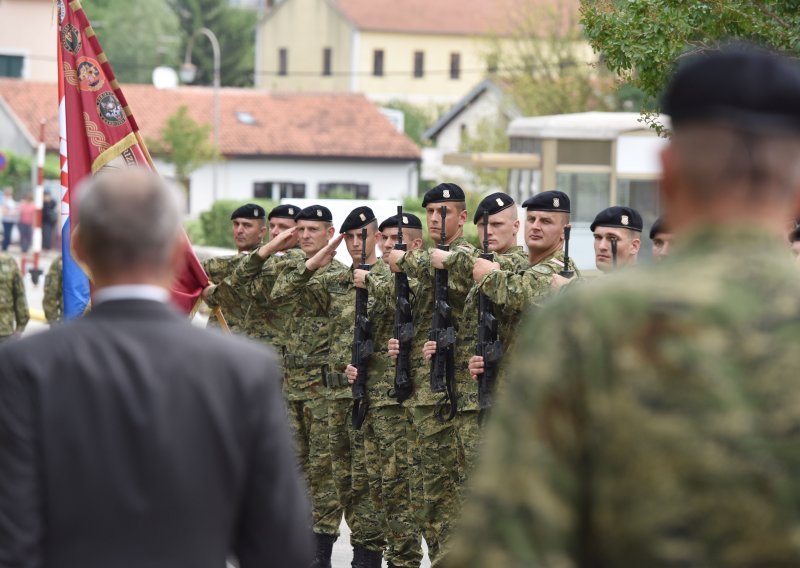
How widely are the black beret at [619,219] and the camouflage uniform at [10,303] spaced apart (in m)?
6.71

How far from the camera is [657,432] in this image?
2.39m

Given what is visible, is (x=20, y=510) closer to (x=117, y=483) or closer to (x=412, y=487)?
(x=117, y=483)

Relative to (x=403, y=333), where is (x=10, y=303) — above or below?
below

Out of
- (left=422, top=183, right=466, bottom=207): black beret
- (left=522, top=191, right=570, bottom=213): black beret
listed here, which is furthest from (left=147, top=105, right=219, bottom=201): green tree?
(left=522, top=191, right=570, bottom=213): black beret

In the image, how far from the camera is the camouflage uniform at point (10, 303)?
43.3ft

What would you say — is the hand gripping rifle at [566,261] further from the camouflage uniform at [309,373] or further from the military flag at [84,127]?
the camouflage uniform at [309,373]

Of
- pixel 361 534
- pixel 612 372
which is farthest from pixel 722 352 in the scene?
pixel 361 534

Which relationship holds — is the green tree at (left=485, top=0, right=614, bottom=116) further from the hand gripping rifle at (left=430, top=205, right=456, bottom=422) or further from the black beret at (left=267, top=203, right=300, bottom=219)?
the hand gripping rifle at (left=430, top=205, right=456, bottom=422)

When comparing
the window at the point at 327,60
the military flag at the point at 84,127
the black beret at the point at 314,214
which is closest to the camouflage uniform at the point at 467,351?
the military flag at the point at 84,127

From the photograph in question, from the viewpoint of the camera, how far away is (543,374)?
245 cm

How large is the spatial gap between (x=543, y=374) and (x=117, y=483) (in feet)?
3.61

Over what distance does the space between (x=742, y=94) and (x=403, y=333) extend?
6.74 m

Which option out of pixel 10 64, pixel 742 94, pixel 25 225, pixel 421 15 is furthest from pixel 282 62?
pixel 742 94

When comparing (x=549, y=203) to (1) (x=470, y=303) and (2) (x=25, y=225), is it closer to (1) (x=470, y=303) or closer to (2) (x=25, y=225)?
(1) (x=470, y=303)
